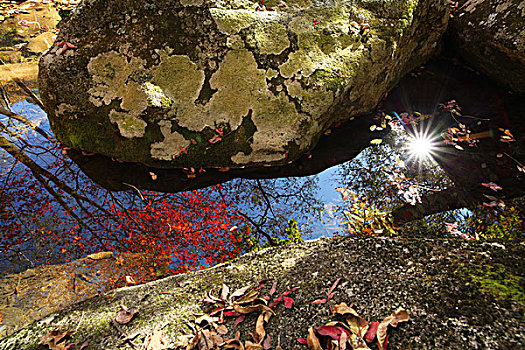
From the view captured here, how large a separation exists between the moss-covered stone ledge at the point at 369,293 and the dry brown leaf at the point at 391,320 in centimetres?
3

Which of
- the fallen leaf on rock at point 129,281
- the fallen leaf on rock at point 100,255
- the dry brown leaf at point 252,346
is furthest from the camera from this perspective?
the fallen leaf on rock at point 100,255

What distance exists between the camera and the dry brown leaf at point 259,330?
159cm

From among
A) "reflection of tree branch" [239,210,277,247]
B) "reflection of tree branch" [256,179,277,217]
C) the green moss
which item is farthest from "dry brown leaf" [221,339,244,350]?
"reflection of tree branch" [256,179,277,217]

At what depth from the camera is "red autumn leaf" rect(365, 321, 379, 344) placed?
4.58ft

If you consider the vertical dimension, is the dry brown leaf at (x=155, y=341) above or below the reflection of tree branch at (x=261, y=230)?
below

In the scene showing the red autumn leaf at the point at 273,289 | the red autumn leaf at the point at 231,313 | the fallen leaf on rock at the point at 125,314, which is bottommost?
the red autumn leaf at the point at 231,313

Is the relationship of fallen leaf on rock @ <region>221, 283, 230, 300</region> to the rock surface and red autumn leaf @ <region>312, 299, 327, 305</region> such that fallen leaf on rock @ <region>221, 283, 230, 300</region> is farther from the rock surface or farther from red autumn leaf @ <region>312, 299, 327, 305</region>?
the rock surface

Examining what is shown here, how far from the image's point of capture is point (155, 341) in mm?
1722

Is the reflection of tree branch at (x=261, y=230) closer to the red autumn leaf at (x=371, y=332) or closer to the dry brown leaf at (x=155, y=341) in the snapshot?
the dry brown leaf at (x=155, y=341)

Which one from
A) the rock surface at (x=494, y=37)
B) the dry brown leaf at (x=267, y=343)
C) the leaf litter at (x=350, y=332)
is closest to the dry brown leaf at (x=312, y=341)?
the leaf litter at (x=350, y=332)

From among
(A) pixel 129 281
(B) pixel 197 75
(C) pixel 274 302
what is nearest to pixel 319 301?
(C) pixel 274 302

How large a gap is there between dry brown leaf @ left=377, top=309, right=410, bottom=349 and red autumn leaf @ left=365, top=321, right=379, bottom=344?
0.02m

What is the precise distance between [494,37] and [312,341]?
4.21m

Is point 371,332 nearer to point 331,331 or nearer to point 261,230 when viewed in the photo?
point 331,331
